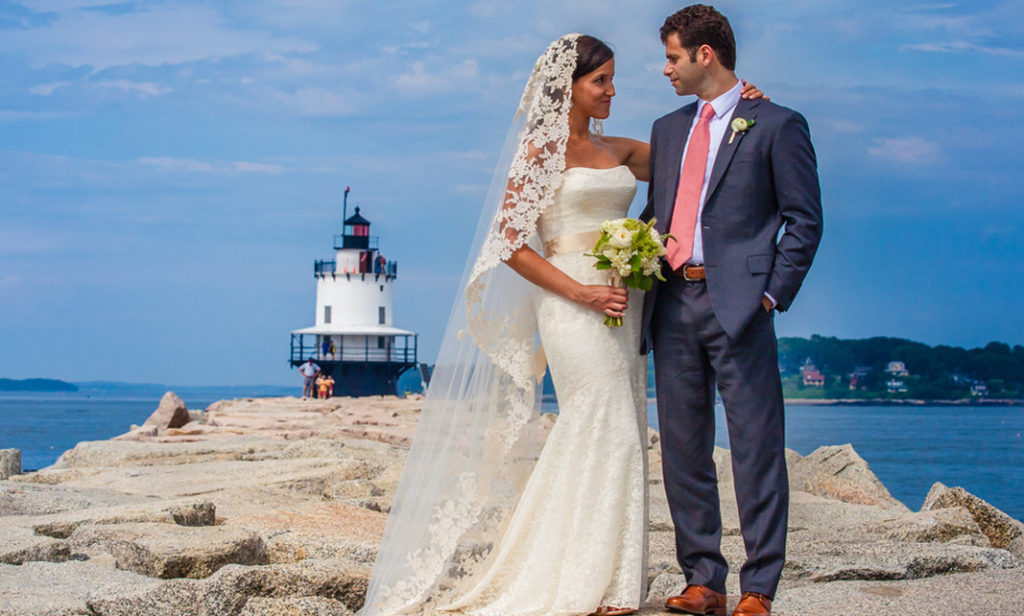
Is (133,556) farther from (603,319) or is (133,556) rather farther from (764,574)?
(764,574)

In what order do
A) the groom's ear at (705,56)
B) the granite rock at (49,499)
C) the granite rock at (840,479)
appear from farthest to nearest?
1. the granite rock at (840,479)
2. the granite rock at (49,499)
3. the groom's ear at (705,56)

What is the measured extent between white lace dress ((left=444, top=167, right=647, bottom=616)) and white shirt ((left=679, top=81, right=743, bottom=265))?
1.10 ft

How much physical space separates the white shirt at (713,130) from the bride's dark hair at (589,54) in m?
0.43

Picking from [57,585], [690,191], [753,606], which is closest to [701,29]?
[690,191]

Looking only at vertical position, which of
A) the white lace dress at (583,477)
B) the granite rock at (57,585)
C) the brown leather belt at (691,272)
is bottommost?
the granite rock at (57,585)

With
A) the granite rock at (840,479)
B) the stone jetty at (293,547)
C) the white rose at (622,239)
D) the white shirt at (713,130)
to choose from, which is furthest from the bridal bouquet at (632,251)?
the granite rock at (840,479)

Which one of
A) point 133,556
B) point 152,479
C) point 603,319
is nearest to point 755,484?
point 603,319

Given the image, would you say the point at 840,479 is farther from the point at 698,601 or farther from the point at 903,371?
the point at 903,371

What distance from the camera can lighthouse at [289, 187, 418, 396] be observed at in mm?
52781

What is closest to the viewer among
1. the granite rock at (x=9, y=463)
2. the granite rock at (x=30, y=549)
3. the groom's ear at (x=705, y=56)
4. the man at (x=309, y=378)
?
the groom's ear at (x=705, y=56)

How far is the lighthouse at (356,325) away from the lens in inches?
2078

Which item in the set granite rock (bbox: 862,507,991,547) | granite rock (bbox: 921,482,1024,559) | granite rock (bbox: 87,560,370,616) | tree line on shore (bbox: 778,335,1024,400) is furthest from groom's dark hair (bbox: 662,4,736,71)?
tree line on shore (bbox: 778,335,1024,400)

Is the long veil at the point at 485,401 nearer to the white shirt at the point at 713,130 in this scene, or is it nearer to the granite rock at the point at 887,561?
the white shirt at the point at 713,130

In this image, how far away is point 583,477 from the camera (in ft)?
14.0
